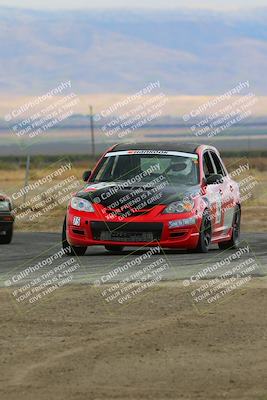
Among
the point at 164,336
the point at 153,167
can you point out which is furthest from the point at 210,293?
the point at 153,167

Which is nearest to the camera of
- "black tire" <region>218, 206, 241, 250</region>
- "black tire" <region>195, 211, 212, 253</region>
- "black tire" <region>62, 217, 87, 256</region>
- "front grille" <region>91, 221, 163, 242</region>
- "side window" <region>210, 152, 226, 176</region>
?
"front grille" <region>91, 221, 163, 242</region>

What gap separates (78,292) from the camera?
13.8m

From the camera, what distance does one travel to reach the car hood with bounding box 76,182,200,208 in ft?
59.5

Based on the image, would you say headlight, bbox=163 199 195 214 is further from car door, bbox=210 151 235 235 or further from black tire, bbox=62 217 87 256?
black tire, bbox=62 217 87 256

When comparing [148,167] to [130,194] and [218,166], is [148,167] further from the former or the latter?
[218,166]

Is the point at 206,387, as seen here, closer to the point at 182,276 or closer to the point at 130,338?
the point at 130,338

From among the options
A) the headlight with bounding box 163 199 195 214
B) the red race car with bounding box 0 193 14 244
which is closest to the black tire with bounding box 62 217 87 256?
the headlight with bounding box 163 199 195 214

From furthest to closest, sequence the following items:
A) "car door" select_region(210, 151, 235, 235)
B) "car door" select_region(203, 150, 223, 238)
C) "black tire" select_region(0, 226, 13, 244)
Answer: "black tire" select_region(0, 226, 13, 244) < "car door" select_region(210, 151, 235, 235) < "car door" select_region(203, 150, 223, 238)

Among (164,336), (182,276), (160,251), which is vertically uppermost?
(164,336)

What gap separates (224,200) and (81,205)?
8.70 feet

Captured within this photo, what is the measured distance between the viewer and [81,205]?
1828cm

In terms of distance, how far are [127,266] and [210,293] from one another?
9.93ft

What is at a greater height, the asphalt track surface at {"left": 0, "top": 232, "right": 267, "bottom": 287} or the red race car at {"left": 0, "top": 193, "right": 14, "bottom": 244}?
the asphalt track surface at {"left": 0, "top": 232, "right": 267, "bottom": 287}

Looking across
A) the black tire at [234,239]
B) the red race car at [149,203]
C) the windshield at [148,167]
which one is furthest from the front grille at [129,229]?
the black tire at [234,239]
